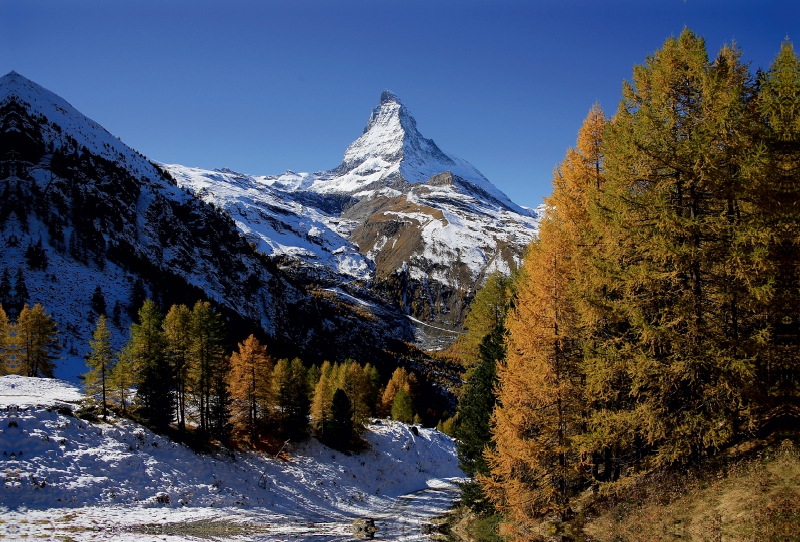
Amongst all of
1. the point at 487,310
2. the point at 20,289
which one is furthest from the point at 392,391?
the point at 20,289

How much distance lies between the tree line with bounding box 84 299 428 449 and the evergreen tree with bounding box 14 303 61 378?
1045 cm

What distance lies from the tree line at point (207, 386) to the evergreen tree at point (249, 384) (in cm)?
10

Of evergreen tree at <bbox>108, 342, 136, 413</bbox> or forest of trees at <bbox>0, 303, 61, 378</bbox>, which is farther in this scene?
forest of trees at <bbox>0, 303, 61, 378</bbox>

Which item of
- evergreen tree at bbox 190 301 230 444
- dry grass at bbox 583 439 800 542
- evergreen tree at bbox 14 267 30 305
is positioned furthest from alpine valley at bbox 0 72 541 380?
dry grass at bbox 583 439 800 542

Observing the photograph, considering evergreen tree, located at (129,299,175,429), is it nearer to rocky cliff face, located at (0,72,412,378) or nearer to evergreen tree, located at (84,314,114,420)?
→ evergreen tree, located at (84,314,114,420)

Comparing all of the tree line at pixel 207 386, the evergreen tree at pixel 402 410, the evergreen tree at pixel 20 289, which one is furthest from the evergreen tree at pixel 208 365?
the evergreen tree at pixel 20 289

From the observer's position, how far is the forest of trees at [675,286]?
38.8 ft

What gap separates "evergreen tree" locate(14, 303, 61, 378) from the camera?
46681mm

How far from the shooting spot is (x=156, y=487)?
30.7 meters

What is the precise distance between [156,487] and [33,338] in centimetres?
2946

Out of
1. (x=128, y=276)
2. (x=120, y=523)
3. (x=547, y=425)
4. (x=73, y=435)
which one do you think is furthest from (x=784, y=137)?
(x=128, y=276)

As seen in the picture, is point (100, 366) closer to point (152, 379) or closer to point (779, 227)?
point (152, 379)

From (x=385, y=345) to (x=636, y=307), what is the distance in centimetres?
16252

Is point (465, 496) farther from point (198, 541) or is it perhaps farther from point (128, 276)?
point (128, 276)
